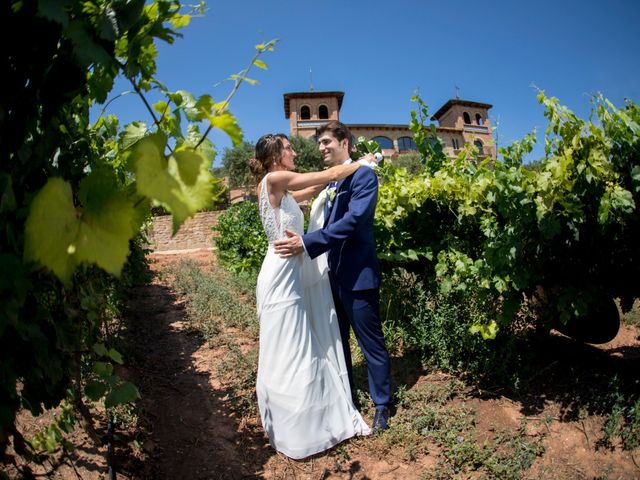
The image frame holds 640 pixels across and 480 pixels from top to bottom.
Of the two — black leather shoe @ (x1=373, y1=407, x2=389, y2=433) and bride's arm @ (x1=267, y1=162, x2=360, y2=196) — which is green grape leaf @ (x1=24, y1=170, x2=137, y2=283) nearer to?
bride's arm @ (x1=267, y1=162, x2=360, y2=196)

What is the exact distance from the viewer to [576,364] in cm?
339

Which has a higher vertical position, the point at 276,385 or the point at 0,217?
the point at 0,217

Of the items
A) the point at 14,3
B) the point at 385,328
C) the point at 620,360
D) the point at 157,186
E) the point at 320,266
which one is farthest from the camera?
the point at 385,328

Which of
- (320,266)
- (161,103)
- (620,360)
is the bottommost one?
(620,360)

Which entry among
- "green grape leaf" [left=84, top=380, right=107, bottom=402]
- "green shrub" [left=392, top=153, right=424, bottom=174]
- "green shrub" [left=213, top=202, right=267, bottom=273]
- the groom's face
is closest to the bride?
the groom's face

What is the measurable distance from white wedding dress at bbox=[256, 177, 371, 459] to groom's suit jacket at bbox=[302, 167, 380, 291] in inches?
8.7

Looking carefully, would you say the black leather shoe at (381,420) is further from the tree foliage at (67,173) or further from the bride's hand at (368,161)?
the tree foliage at (67,173)

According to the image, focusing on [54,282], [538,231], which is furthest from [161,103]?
[538,231]

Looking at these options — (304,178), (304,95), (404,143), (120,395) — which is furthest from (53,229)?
(404,143)

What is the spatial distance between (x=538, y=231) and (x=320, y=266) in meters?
1.58

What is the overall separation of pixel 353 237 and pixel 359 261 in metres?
0.18

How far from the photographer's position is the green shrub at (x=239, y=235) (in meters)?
10.5

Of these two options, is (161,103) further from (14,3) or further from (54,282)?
(54,282)

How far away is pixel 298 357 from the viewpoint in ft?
9.39
